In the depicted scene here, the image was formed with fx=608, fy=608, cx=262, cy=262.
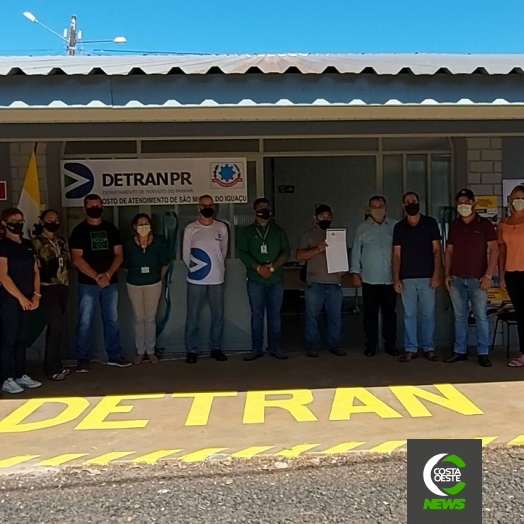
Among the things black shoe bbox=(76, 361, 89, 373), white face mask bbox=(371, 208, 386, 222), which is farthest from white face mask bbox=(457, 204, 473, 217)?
black shoe bbox=(76, 361, 89, 373)

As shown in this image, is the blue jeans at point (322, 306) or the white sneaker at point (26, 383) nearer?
the white sneaker at point (26, 383)

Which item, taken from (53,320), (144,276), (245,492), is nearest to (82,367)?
(53,320)

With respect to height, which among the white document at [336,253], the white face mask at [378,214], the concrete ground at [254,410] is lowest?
the concrete ground at [254,410]

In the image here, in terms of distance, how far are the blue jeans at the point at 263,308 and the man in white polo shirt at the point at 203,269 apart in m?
0.37

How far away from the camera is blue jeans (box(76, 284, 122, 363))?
664cm

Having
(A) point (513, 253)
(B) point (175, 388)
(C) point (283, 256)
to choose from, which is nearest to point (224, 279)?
(C) point (283, 256)

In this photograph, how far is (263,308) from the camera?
6.90 metres

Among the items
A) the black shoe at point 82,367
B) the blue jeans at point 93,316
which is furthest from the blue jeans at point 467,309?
the black shoe at point 82,367

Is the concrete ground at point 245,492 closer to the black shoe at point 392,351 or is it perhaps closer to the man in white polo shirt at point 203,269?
the black shoe at point 392,351

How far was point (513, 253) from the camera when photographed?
21.1ft

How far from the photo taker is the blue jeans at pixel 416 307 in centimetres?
661

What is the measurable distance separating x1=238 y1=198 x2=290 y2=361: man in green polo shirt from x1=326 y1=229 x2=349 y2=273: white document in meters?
0.49

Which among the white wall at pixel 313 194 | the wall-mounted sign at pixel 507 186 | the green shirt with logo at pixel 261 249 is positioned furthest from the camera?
the white wall at pixel 313 194

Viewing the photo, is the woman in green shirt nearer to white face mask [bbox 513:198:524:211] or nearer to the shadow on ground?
the shadow on ground
